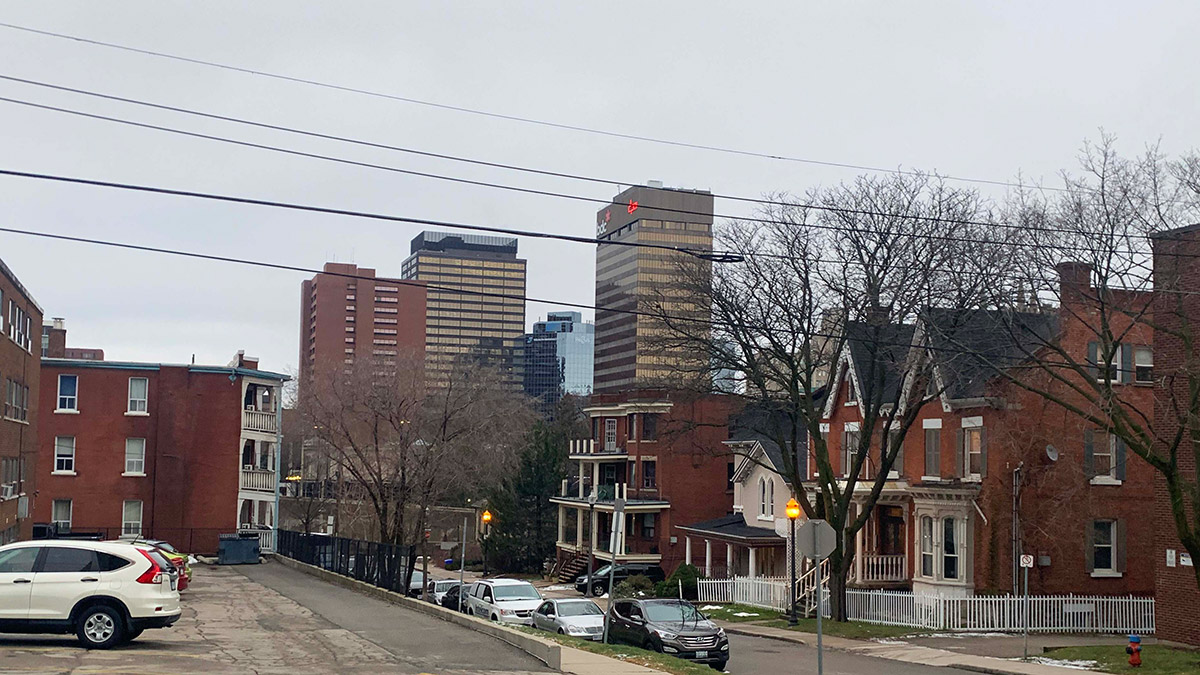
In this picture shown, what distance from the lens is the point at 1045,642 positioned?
113ft

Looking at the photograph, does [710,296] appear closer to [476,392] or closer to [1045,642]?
[1045,642]

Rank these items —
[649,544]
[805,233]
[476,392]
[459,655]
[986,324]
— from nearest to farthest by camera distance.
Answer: [459,655] → [986,324] → [805,233] → [476,392] → [649,544]

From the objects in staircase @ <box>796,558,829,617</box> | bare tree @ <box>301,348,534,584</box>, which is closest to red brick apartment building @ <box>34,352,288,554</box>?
bare tree @ <box>301,348,534,584</box>

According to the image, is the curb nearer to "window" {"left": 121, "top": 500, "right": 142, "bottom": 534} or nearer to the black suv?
"window" {"left": 121, "top": 500, "right": 142, "bottom": 534}

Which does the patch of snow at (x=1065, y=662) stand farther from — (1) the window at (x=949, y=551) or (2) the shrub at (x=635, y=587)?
(2) the shrub at (x=635, y=587)

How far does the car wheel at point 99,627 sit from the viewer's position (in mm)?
18672

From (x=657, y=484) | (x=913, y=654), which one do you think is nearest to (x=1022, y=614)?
(x=913, y=654)

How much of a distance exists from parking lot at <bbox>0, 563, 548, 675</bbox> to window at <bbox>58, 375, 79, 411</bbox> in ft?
85.6

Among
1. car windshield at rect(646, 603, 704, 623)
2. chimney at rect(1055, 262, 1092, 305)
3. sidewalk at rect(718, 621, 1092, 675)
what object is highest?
chimney at rect(1055, 262, 1092, 305)

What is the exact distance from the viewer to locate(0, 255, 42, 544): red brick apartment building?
124 ft

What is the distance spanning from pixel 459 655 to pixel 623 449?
159ft

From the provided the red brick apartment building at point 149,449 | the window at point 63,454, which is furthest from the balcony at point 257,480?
the window at point 63,454

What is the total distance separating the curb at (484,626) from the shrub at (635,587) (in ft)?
55.2

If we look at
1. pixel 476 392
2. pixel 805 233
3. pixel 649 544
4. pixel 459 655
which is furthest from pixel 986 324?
pixel 649 544
